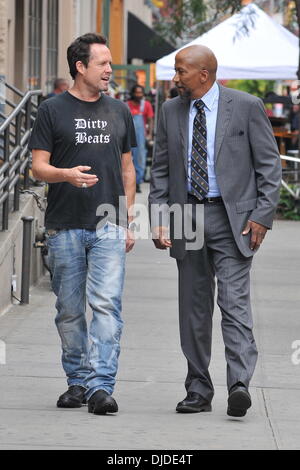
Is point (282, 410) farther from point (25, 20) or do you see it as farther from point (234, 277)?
point (25, 20)

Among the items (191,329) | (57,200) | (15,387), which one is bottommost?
(15,387)

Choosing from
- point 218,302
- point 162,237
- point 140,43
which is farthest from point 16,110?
point 140,43

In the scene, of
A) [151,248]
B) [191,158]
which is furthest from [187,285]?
[151,248]

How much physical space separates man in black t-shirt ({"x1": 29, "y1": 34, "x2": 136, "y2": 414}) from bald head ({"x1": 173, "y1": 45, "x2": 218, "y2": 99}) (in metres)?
0.36

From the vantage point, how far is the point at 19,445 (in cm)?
602

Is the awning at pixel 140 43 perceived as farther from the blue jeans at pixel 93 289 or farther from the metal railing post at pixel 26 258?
the blue jeans at pixel 93 289

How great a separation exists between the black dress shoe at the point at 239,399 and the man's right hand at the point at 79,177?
4.18 ft

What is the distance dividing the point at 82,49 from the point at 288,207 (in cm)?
1229

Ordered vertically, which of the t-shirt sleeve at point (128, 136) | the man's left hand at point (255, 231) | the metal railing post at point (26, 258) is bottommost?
the metal railing post at point (26, 258)

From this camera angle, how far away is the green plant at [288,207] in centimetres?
1870

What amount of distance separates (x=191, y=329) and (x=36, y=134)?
132cm

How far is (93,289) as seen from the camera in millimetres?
6766

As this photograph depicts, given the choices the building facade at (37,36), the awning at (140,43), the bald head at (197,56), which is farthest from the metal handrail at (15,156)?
the awning at (140,43)

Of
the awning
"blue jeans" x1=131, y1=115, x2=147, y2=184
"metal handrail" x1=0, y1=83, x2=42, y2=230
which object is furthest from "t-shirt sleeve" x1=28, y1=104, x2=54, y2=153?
the awning
